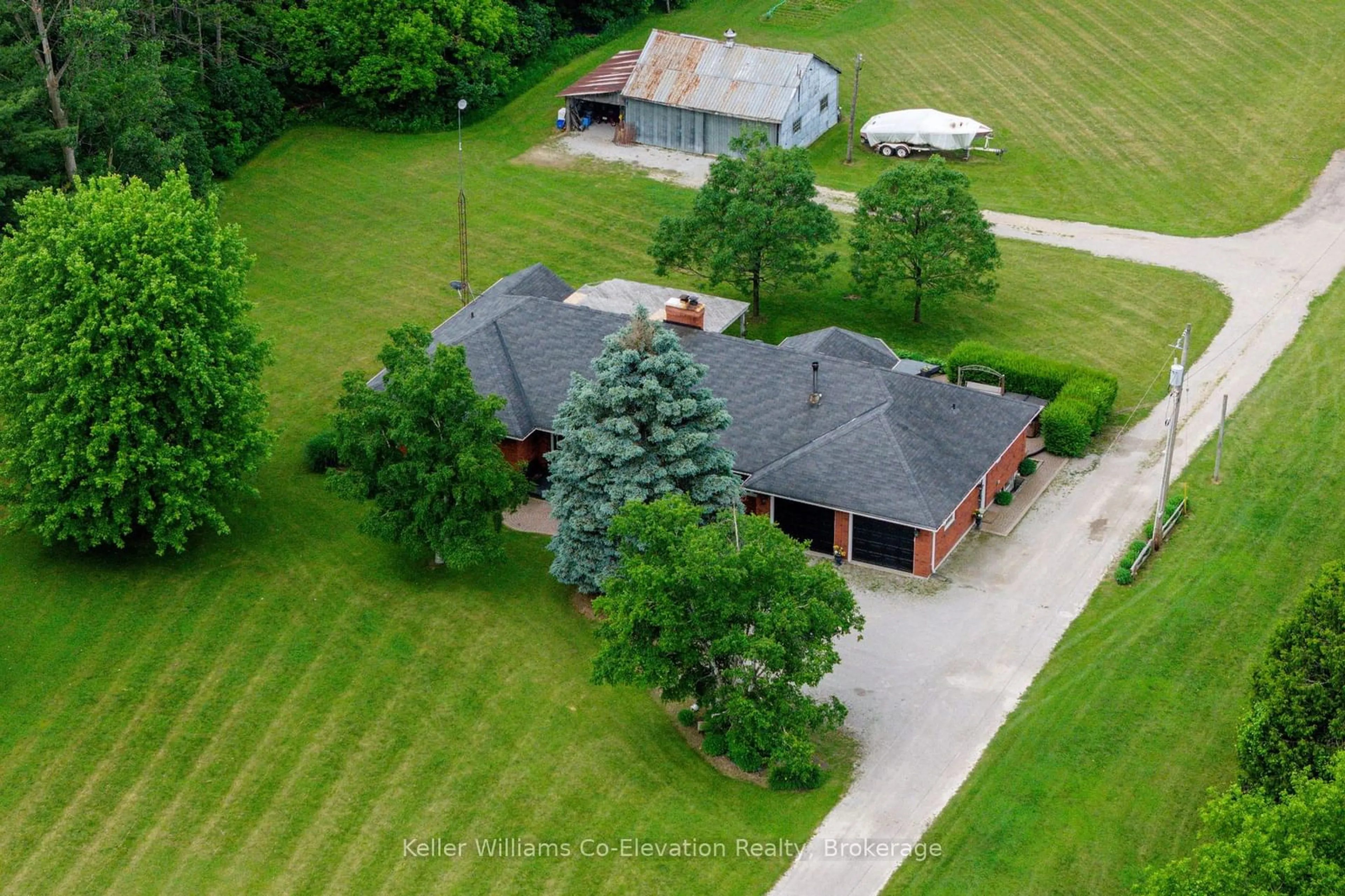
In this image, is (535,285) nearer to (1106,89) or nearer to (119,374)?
(119,374)

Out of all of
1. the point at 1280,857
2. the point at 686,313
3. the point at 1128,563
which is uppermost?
the point at 686,313

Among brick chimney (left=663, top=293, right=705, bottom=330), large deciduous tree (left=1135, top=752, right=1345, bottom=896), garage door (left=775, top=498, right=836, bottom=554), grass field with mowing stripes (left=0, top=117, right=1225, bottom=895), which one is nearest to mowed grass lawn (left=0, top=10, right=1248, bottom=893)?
grass field with mowing stripes (left=0, top=117, right=1225, bottom=895)

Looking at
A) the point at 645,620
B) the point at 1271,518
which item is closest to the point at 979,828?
the point at 645,620

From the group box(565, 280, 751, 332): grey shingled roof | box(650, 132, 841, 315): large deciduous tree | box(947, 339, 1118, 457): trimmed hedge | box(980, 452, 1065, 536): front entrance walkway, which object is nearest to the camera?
box(980, 452, 1065, 536): front entrance walkway

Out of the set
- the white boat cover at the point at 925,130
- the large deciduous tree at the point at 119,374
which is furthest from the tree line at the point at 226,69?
the white boat cover at the point at 925,130

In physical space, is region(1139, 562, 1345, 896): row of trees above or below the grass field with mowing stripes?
above

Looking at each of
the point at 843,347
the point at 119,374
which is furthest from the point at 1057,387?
Result: the point at 119,374

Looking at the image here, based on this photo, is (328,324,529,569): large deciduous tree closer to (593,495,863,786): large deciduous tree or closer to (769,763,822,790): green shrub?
(593,495,863,786): large deciduous tree
